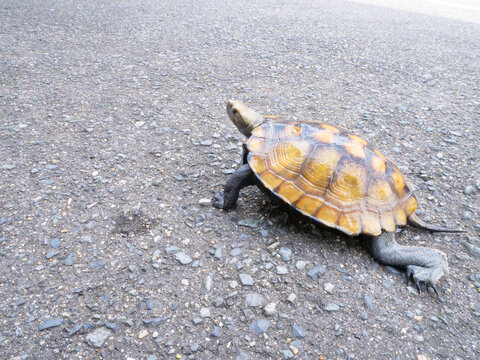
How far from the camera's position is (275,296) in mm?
2240

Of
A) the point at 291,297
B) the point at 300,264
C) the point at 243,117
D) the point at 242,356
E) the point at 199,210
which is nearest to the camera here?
the point at 242,356

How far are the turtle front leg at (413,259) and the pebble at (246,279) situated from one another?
1.00 metres

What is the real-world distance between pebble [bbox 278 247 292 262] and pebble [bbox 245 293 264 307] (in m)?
0.38

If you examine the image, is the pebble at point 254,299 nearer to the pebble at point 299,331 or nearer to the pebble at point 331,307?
the pebble at point 299,331

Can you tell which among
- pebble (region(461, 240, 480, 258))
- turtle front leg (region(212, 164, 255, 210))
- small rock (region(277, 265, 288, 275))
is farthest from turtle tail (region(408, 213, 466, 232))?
turtle front leg (region(212, 164, 255, 210))

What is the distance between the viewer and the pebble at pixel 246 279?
2307 mm

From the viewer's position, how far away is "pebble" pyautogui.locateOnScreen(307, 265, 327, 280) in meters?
2.37

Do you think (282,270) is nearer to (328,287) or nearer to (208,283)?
(328,287)

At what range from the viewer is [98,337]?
192cm

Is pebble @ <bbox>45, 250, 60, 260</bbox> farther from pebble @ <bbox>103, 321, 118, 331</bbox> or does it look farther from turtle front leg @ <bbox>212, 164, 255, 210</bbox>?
turtle front leg @ <bbox>212, 164, 255, 210</bbox>

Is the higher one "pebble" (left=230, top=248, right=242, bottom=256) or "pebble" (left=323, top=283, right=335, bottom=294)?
"pebble" (left=323, top=283, right=335, bottom=294)

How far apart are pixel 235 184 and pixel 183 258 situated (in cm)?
75

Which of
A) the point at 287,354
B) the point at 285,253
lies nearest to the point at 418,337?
the point at 287,354

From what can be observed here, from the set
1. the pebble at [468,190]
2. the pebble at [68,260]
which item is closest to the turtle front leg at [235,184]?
the pebble at [68,260]
